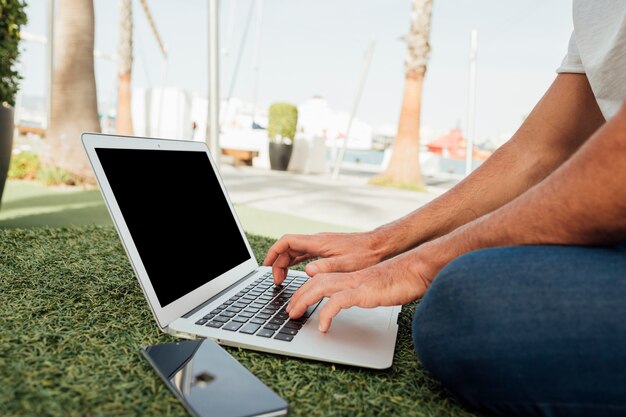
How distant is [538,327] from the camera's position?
761 millimetres

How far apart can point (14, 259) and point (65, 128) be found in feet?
13.1

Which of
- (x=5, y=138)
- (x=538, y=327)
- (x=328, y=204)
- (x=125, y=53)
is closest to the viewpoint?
(x=538, y=327)

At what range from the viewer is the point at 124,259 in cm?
197

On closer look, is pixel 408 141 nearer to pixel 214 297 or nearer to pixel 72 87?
pixel 72 87

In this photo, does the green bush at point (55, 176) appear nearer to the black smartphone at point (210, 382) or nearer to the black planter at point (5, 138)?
the black planter at point (5, 138)

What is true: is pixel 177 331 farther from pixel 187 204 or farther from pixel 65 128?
pixel 65 128

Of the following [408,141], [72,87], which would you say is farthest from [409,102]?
[72,87]

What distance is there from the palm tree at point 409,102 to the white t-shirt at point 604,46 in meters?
8.92

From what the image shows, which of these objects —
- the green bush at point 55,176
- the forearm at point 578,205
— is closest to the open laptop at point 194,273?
the forearm at point 578,205

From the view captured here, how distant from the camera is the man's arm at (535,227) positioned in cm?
76

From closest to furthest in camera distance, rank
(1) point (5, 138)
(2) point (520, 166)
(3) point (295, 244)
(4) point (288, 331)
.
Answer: (4) point (288, 331), (3) point (295, 244), (2) point (520, 166), (1) point (5, 138)

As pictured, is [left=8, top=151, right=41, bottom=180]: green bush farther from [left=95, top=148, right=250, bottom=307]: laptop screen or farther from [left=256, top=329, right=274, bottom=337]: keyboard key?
[left=256, top=329, right=274, bottom=337]: keyboard key

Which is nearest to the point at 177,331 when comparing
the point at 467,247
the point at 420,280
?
the point at 420,280

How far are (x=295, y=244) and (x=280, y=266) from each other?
10 cm
